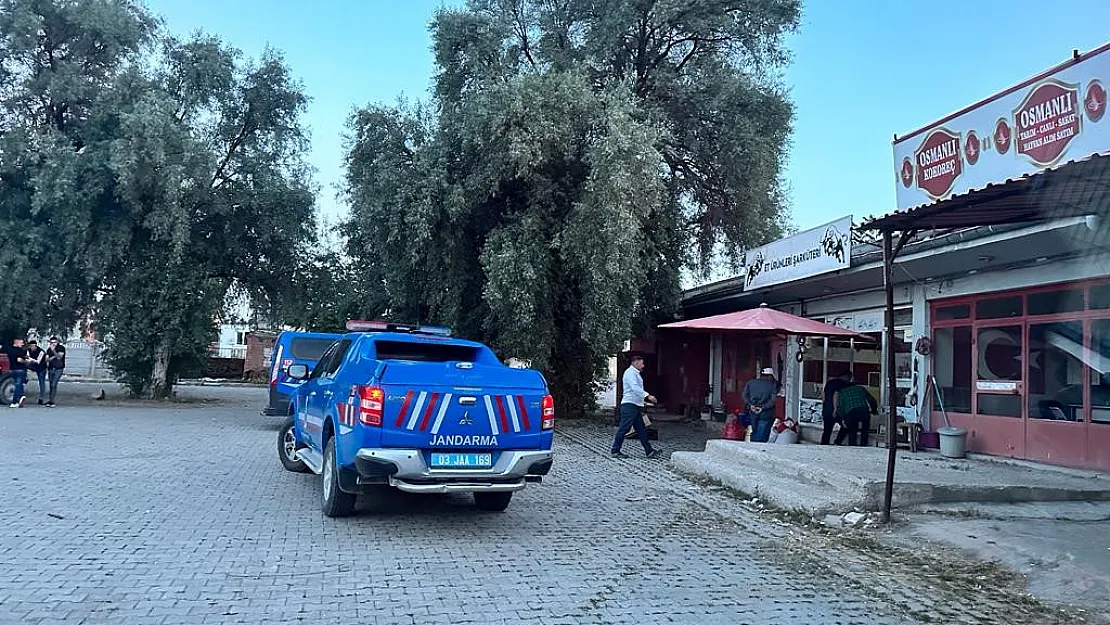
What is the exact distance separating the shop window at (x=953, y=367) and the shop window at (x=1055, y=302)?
Answer: 1255 millimetres

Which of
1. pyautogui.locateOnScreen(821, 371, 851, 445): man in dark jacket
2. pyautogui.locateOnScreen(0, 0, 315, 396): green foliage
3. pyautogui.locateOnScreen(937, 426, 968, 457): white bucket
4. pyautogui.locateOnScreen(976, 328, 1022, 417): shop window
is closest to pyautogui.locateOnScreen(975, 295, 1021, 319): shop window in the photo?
pyautogui.locateOnScreen(976, 328, 1022, 417): shop window

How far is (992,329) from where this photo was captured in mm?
11852

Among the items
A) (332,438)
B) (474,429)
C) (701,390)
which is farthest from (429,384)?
(701,390)

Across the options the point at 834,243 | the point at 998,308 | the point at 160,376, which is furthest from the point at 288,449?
the point at 160,376

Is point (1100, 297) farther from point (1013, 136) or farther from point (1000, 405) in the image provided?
point (1013, 136)

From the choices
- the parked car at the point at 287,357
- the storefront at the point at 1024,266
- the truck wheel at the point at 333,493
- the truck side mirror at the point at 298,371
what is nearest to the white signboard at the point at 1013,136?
the storefront at the point at 1024,266

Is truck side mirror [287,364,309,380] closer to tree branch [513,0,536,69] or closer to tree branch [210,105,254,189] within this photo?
tree branch [513,0,536,69]

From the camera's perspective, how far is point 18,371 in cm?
1994

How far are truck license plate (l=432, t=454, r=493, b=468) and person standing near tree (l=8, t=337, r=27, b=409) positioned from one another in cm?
1718

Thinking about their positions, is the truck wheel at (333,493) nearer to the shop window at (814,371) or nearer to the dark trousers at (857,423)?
the dark trousers at (857,423)

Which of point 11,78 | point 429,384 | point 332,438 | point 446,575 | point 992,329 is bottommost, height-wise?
point 446,575

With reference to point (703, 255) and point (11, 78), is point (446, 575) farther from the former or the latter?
→ point (11, 78)

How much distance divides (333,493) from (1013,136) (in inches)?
288

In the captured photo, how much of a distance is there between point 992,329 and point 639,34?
10885 mm
